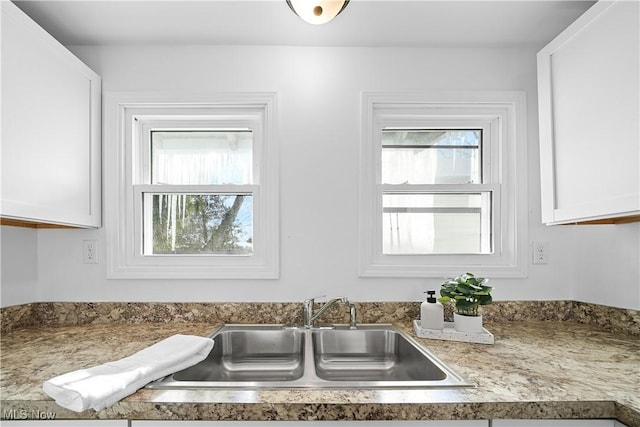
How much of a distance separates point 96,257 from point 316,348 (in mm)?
1150

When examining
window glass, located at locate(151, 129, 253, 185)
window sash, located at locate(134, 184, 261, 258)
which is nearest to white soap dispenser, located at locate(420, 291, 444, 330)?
window sash, located at locate(134, 184, 261, 258)

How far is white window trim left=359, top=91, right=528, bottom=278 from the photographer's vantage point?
6.02ft

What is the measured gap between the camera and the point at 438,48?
6.16ft

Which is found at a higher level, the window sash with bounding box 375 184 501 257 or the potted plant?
the window sash with bounding box 375 184 501 257

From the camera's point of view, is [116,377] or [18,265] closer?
[116,377]

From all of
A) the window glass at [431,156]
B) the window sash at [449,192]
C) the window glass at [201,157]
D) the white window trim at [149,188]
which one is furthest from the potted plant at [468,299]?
the window glass at [201,157]

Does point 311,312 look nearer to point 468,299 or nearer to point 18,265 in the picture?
point 468,299

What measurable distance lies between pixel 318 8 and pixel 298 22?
66 centimetres

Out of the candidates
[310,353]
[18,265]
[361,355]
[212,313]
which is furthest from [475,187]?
[18,265]

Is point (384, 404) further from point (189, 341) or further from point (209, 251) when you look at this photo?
point (209, 251)

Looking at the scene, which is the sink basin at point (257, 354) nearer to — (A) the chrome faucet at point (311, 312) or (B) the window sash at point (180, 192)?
(A) the chrome faucet at point (311, 312)

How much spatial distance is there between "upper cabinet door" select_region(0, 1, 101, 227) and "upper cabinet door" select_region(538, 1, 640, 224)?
1.98m

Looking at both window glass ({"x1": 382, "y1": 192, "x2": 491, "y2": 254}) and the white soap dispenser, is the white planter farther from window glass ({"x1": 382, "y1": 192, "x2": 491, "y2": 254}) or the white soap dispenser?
window glass ({"x1": 382, "y1": 192, "x2": 491, "y2": 254})

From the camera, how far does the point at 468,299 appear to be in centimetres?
152
